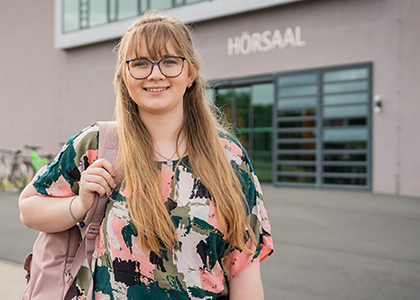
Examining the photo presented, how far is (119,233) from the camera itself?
1.37m

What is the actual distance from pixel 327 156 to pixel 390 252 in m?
7.71

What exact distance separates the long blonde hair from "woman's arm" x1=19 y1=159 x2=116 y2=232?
74 millimetres

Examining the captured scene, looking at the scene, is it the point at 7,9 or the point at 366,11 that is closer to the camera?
the point at 366,11

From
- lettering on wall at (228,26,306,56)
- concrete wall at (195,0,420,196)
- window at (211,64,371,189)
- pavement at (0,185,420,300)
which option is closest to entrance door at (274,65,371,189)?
window at (211,64,371,189)

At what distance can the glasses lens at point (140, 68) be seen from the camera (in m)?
1.44

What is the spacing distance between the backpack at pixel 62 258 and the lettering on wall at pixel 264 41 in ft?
40.1

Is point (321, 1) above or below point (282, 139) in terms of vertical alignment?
above

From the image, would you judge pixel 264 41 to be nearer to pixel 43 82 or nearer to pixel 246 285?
pixel 43 82

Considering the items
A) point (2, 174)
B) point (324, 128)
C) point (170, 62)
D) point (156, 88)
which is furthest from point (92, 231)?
point (2, 174)

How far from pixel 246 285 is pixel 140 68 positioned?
88 centimetres

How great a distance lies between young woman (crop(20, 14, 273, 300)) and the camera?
1.36 metres

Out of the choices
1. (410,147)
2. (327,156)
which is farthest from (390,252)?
(327,156)

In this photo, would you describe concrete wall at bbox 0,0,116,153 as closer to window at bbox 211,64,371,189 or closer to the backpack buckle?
window at bbox 211,64,371,189

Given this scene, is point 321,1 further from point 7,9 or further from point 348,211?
point 7,9
